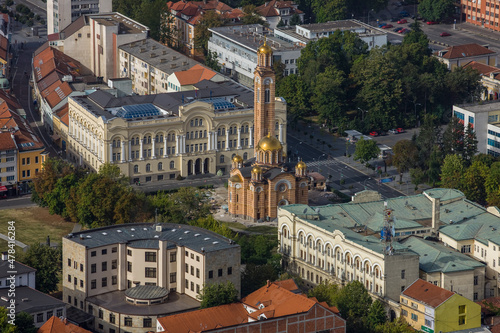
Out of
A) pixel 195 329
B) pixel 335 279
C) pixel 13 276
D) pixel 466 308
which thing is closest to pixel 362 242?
pixel 335 279

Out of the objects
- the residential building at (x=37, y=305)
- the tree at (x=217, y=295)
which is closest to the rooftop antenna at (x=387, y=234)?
the tree at (x=217, y=295)

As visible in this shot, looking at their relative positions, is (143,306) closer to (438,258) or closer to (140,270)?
(140,270)

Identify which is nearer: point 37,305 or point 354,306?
point 37,305

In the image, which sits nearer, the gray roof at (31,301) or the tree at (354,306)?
the gray roof at (31,301)

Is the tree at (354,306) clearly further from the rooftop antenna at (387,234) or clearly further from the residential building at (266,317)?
the rooftop antenna at (387,234)

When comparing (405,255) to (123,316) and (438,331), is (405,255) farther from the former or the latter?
(123,316)
